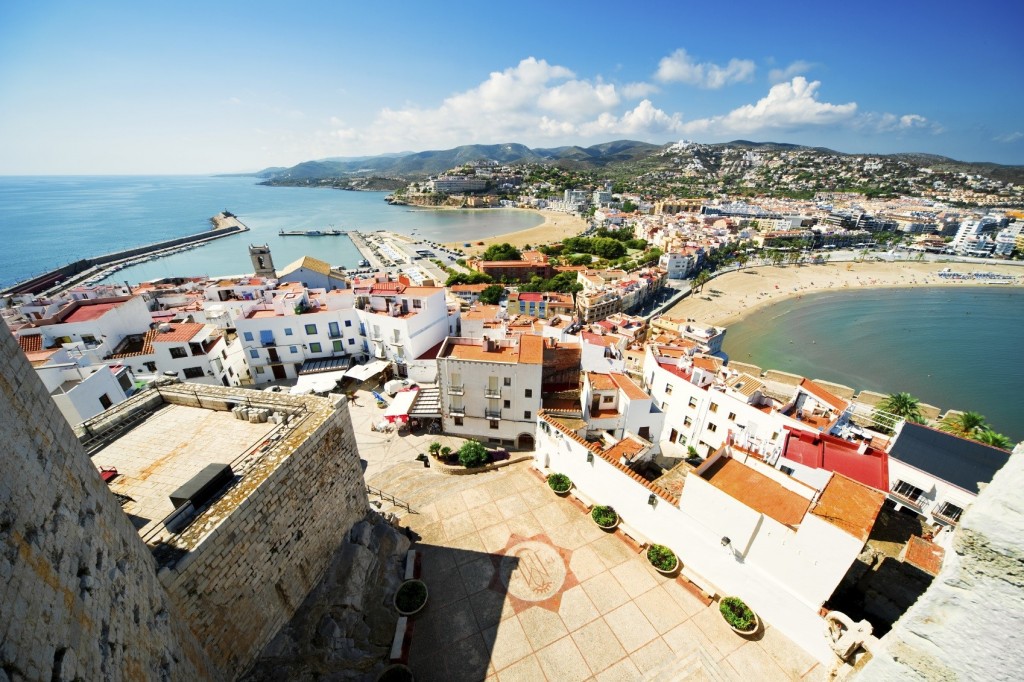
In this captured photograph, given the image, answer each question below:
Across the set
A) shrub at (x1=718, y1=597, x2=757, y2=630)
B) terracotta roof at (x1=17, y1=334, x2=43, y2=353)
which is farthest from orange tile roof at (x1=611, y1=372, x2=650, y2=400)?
terracotta roof at (x1=17, y1=334, x2=43, y2=353)

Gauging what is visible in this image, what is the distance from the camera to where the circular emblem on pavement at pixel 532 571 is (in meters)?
13.0

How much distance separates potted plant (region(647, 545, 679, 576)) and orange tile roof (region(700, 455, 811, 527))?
2.98 meters

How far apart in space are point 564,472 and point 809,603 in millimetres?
8967

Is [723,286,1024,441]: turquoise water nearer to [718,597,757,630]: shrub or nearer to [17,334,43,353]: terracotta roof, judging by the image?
[718,597,757,630]: shrub

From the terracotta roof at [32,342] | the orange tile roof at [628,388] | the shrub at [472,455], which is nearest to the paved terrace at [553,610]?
the shrub at [472,455]

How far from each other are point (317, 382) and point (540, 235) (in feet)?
353

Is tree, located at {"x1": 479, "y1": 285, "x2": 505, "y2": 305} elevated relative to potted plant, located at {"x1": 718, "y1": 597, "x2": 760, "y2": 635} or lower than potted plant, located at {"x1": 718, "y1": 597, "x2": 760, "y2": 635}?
lower

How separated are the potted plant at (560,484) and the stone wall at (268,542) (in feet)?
26.9

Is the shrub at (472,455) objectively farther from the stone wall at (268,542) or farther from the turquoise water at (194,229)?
the turquoise water at (194,229)

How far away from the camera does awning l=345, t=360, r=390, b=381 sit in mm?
29017

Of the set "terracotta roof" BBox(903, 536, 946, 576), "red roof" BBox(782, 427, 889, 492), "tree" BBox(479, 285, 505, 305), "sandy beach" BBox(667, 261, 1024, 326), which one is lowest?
"sandy beach" BBox(667, 261, 1024, 326)

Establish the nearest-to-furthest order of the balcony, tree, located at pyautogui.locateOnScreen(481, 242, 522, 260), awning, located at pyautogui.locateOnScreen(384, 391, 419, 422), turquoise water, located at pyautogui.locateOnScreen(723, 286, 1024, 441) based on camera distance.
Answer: the balcony < awning, located at pyautogui.locateOnScreen(384, 391, 419, 422) < turquoise water, located at pyautogui.locateOnScreen(723, 286, 1024, 441) < tree, located at pyautogui.locateOnScreen(481, 242, 522, 260)

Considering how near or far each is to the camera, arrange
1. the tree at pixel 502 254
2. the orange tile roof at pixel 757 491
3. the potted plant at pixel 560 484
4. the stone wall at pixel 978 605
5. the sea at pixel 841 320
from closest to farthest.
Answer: the stone wall at pixel 978 605 < the orange tile roof at pixel 757 491 < the potted plant at pixel 560 484 < the sea at pixel 841 320 < the tree at pixel 502 254

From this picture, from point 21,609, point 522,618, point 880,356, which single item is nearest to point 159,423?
point 21,609
